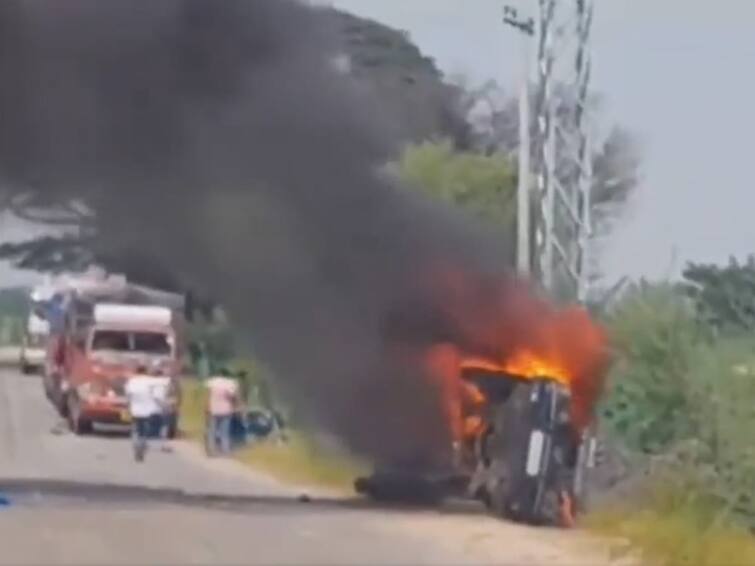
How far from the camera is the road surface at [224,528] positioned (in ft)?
73.8

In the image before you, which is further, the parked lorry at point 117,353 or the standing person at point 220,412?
the parked lorry at point 117,353

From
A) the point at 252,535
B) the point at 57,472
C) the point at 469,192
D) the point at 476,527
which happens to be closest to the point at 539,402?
the point at 476,527

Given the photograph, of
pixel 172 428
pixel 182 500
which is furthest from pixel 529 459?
pixel 172 428

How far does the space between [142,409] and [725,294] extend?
994cm

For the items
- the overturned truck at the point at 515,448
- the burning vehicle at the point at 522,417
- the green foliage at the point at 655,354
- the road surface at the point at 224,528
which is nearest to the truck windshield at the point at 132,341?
the road surface at the point at 224,528

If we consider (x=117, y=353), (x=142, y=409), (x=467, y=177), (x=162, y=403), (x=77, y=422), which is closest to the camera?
(x=142, y=409)

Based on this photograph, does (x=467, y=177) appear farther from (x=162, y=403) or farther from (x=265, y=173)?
(x=265, y=173)

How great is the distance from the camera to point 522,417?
27266mm

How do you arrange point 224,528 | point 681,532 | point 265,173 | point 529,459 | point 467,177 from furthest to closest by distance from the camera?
1. point 467,177
2. point 265,173
3. point 529,459
4. point 224,528
5. point 681,532

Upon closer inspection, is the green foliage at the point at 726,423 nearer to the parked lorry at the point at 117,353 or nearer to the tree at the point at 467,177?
the parked lorry at the point at 117,353

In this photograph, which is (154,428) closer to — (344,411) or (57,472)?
(57,472)

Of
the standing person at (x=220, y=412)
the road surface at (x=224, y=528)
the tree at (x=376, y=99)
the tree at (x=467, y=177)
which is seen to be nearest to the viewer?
the road surface at (x=224, y=528)

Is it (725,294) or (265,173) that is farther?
(725,294)

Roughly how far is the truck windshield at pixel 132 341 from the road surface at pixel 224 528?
12.0m
